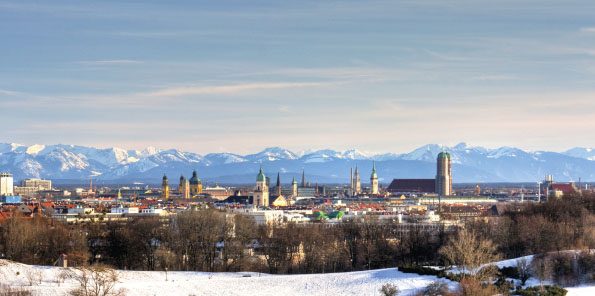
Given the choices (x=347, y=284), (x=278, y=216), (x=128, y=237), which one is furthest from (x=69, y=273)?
(x=278, y=216)

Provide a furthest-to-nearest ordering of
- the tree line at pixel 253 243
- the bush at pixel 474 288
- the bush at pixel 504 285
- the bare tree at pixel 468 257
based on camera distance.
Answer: the tree line at pixel 253 243 → the bare tree at pixel 468 257 → the bush at pixel 504 285 → the bush at pixel 474 288

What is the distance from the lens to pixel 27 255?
267 feet

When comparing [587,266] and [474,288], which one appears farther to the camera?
[587,266]

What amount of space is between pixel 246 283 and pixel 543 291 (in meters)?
17.8

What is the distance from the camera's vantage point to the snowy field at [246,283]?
60.5 meters

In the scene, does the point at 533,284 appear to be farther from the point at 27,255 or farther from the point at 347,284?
the point at 27,255

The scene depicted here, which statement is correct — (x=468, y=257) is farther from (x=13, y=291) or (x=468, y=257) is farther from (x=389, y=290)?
(x=13, y=291)

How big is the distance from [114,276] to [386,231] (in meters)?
42.7

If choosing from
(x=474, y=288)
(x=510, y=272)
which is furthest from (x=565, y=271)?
(x=474, y=288)

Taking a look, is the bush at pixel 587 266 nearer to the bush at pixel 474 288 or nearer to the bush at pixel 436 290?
the bush at pixel 474 288

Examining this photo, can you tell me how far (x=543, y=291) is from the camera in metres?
57.9

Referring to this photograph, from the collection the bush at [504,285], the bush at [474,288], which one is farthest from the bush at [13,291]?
the bush at [504,285]

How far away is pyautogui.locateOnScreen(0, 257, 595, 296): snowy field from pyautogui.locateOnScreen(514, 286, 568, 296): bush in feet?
2.40

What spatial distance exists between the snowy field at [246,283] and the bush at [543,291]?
0.73 metres
